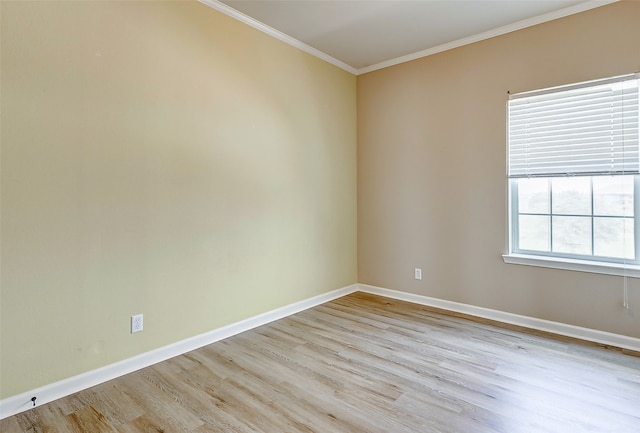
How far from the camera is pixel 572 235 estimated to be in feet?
9.84

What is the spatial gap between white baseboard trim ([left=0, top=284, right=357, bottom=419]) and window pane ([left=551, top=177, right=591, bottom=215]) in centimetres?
263

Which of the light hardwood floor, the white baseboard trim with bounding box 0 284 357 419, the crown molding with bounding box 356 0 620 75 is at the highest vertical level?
the crown molding with bounding box 356 0 620 75

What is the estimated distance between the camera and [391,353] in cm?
264

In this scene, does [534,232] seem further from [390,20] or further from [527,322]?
[390,20]

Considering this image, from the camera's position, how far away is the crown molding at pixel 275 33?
283 centimetres

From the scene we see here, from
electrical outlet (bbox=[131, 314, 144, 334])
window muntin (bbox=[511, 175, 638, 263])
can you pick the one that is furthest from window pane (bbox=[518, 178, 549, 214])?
electrical outlet (bbox=[131, 314, 144, 334])

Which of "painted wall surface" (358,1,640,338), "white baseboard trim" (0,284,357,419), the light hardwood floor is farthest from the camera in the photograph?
"painted wall surface" (358,1,640,338)

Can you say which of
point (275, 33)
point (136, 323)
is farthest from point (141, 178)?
point (275, 33)

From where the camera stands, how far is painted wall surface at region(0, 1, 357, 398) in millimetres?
1956

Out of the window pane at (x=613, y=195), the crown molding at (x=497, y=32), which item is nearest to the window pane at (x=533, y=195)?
the window pane at (x=613, y=195)

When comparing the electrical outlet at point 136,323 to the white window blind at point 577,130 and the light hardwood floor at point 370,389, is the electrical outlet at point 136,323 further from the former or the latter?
the white window blind at point 577,130

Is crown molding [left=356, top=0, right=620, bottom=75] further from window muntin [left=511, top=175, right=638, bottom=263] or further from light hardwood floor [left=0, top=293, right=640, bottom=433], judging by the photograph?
light hardwood floor [left=0, top=293, right=640, bottom=433]

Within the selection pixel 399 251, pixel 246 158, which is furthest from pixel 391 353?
pixel 246 158

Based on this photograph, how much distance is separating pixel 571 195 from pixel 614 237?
1.47 feet
